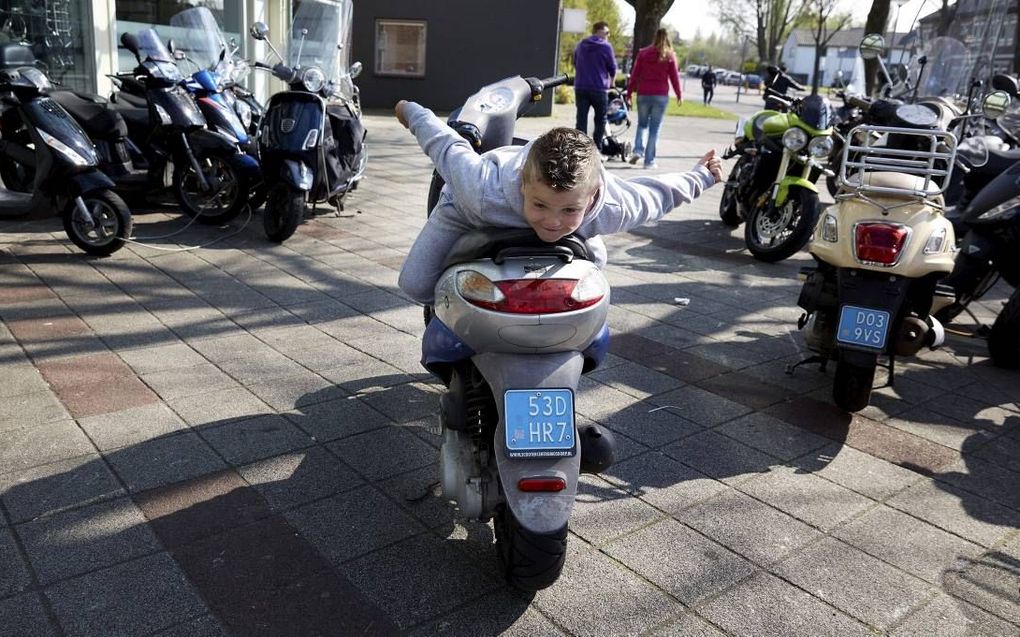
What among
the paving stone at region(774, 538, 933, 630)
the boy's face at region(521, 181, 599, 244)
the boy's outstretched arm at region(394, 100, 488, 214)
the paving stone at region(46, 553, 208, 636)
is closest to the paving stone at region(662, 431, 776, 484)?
the paving stone at region(774, 538, 933, 630)

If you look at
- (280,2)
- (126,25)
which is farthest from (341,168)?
(280,2)

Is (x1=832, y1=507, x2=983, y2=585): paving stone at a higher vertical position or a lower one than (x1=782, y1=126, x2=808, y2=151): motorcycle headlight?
lower

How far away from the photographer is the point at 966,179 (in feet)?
22.3

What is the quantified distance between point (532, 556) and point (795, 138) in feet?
18.2

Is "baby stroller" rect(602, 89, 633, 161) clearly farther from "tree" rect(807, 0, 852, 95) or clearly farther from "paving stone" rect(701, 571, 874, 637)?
"tree" rect(807, 0, 852, 95)

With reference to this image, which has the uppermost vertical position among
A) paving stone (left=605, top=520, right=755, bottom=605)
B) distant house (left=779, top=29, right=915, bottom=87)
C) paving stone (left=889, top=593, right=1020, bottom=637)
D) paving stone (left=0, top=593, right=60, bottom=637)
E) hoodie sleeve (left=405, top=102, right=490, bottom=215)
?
distant house (left=779, top=29, right=915, bottom=87)

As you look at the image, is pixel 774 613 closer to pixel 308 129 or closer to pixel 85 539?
pixel 85 539

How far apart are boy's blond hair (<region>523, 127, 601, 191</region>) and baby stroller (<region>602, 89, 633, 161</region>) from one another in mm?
11015

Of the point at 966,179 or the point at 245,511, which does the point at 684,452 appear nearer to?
the point at 245,511

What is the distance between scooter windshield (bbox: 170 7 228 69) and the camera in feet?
27.1

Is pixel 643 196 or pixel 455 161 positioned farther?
pixel 643 196

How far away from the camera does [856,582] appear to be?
285cm

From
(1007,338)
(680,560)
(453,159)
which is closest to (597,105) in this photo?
(1007,338)

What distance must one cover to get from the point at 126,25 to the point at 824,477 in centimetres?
926
